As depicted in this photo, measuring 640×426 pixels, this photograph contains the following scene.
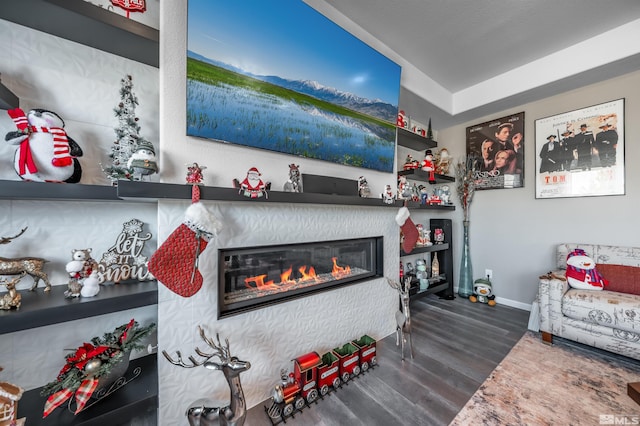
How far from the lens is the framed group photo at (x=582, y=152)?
2301 mm

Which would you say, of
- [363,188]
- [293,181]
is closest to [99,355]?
[293,181]

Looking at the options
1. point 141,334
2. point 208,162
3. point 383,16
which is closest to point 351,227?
point 208,162

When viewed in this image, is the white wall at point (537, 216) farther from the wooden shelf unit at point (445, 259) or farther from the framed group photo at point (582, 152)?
the wooden shelf unit at point (445, 259)

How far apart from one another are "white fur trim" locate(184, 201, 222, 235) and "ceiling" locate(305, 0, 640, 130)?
187 cm

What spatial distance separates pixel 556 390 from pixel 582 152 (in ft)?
8.08

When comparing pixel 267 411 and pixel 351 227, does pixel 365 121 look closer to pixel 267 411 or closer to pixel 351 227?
pixel 351 227

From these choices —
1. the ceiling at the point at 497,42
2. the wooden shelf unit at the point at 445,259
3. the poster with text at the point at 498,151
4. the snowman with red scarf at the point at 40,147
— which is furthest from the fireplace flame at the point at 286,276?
the poster with text at the point at 498,151

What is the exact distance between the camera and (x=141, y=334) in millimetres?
1196

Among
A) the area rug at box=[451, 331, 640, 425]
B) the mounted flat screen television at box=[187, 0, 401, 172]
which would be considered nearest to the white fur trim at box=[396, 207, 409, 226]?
the mounted flat screen television at box=[187, 0, 401, 172]

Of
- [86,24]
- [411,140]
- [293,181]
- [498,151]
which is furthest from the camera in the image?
[498,151]

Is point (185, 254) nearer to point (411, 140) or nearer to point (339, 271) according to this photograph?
point (339, 271)

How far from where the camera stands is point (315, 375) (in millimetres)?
1496

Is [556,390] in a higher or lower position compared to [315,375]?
lower

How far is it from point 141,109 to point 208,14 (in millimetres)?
688
